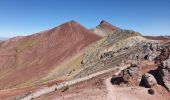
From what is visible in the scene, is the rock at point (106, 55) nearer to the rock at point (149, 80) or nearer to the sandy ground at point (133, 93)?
the rock at point (149, 80)

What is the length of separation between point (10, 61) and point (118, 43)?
151 feet

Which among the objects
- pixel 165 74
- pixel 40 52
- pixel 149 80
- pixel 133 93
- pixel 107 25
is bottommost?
pixel 133 93

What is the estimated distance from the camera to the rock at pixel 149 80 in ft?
140

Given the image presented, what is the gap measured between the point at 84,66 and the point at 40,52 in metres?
33.8

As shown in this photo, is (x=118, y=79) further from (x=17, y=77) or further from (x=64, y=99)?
(x=17, y=77)

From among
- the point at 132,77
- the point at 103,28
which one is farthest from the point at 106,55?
the point at 103,28

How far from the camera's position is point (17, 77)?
95.6 meters

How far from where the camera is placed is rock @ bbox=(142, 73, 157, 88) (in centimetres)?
4253

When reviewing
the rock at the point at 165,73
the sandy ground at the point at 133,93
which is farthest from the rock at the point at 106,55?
the sandy ground at the point at 133,93

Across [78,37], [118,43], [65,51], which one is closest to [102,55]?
[118,43]

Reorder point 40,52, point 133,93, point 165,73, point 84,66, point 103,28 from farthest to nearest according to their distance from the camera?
point 103,28
point 40,52
point 84,66
point 165,73
point 133,93

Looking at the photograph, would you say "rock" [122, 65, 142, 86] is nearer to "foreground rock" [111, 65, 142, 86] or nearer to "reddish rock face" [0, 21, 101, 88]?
"foreground rock" [111, 65, 142, 86]

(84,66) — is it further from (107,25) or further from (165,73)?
(107,25)

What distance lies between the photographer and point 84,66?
81.7 metres
